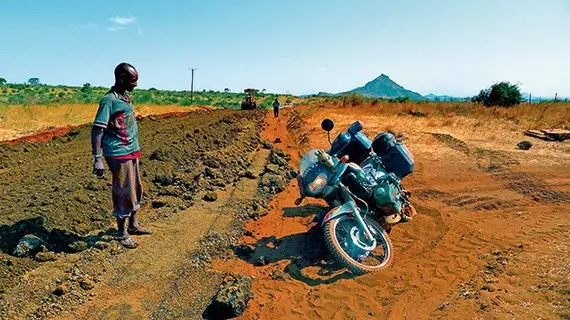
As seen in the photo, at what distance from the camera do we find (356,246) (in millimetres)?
4809

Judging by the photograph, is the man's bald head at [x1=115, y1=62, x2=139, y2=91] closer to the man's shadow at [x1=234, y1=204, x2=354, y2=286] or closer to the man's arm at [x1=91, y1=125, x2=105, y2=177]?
the man's arm at [x1=91, y1=125, x2=105, y2=177]

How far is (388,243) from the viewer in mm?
5066

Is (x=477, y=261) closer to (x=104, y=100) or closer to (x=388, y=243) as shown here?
(x=388, y=243)

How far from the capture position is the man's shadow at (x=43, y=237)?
4.73m

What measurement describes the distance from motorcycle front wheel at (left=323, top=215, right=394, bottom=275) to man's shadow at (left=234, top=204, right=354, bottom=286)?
0.68ft

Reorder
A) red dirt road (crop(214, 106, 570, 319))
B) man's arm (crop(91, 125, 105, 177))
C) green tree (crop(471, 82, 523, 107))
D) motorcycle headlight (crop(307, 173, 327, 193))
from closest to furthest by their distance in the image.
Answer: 1. red dirt road (crop(214, 106, 570, 319))
2. man's arm (crop(91, 125, 105, 177))
3. motorcycle headlight (crop(307, 173, 327, 193))
4. green tree (crop(471, 82, 523, 107))

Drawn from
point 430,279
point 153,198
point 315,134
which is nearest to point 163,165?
point 153,198

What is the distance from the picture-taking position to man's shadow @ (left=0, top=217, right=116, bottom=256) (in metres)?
4.73

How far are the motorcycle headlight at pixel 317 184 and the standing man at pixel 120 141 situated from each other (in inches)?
78.0

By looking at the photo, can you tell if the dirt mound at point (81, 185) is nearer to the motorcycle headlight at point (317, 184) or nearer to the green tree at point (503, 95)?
the motorcycle headlight at point (317, 184)

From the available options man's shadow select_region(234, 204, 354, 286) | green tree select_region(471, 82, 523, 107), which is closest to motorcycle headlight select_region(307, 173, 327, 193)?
man's shadow select_region(234, 204, 354, 286)

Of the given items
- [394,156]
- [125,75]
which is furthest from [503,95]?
[125,75]

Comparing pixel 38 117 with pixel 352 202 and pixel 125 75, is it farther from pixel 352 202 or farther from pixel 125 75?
pixel 352 202

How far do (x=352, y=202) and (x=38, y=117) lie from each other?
2243cm
